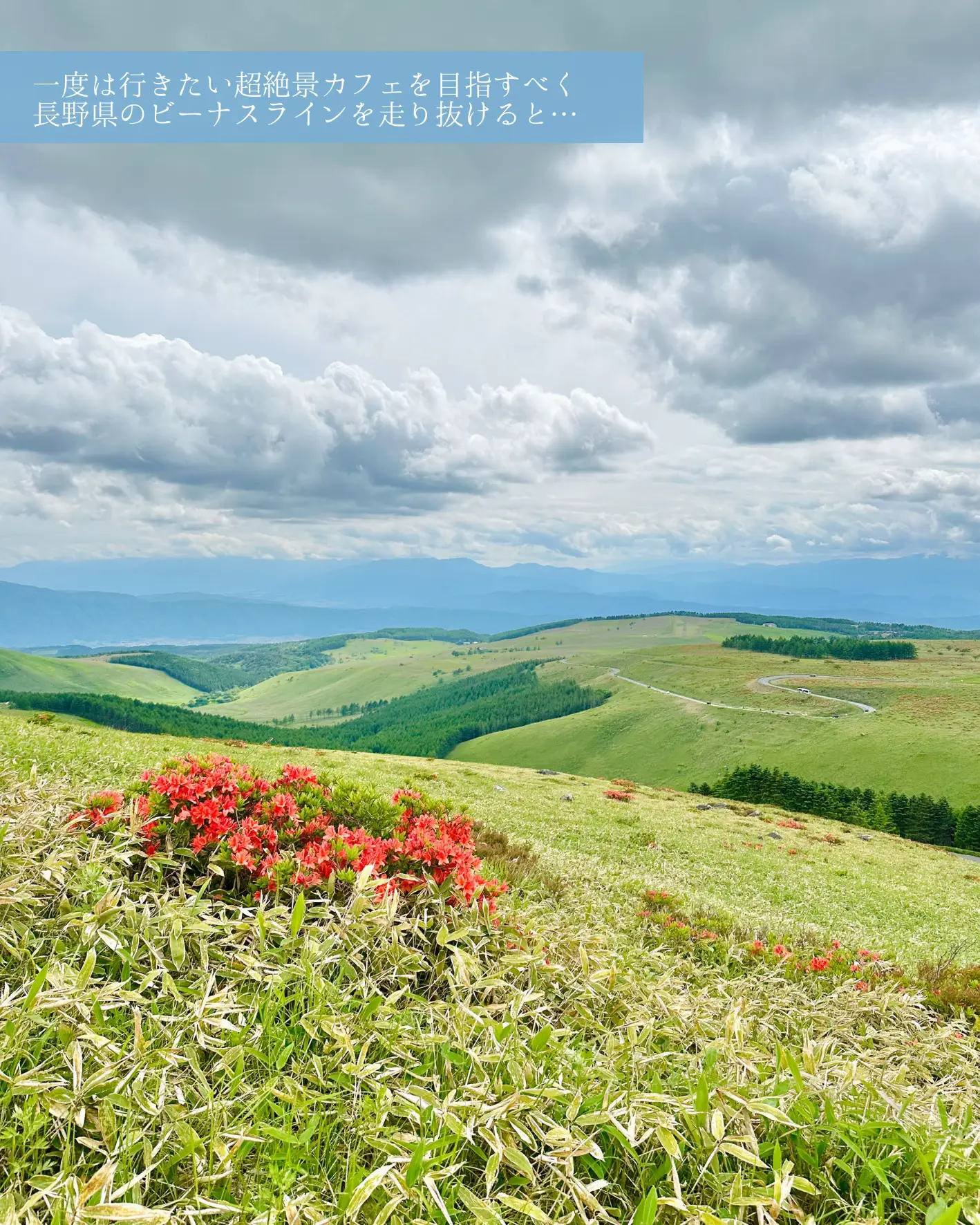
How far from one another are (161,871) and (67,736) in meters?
12.9

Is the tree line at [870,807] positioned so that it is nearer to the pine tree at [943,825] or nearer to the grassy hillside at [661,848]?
the pine tree at [943,825]

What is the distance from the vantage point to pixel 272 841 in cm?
702

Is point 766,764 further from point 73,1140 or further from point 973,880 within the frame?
point 73,1140

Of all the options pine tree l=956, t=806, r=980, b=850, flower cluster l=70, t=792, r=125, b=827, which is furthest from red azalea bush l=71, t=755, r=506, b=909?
pine tree l=956, t=806, r=980, b=850

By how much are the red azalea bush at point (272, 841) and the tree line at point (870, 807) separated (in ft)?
331

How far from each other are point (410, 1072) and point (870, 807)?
120 meters

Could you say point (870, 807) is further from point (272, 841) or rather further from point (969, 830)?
point (272, 841)

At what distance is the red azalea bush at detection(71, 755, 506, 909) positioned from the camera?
6508 mm

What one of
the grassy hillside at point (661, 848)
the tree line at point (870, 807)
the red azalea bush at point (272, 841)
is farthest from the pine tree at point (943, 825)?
the red azalea bush at point (272, 841)

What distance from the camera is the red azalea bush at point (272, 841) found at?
651cm

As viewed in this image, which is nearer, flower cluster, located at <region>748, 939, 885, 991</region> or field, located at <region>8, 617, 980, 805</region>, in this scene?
flower cluster, located at <region>748, 939, 885, 991</region>

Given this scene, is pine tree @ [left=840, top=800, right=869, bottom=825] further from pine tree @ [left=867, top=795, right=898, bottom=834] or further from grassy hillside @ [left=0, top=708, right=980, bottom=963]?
grassy hillside @ [left=0, top=708, right=980, bottom=963]

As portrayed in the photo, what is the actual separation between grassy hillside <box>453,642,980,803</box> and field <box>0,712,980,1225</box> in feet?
433

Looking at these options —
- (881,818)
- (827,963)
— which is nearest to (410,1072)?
(827,963)
